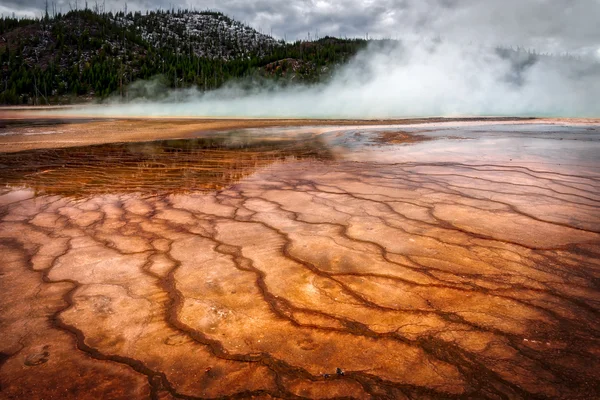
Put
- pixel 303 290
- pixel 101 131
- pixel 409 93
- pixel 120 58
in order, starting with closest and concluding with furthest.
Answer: pixel 303 290
pixel 101 131
pixel 409 93
pixel 120 58

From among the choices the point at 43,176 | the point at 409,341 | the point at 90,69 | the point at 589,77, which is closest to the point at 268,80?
the point at 90,69

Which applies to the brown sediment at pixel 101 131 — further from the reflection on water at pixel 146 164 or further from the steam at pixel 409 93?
the steam at pixel 409 93

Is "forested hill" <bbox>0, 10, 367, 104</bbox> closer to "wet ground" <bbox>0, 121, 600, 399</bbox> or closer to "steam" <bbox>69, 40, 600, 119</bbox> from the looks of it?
"steam" <bbox>69, 40, 600, 119</bbox>

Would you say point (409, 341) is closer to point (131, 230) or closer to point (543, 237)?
Answer: point (543, 237)

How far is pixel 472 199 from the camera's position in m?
3.61

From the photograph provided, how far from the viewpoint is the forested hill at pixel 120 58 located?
59.2 metres

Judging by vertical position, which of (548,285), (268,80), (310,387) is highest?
(268,80)

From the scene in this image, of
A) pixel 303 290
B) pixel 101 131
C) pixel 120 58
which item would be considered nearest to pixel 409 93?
pixel 101 131

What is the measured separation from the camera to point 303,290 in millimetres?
1996

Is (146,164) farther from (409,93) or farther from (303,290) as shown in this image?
(409,93)

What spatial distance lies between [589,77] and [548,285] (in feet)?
227

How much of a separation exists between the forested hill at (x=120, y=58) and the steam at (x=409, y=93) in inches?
197

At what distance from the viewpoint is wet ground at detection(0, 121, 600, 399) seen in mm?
1395

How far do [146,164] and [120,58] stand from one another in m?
78.7
